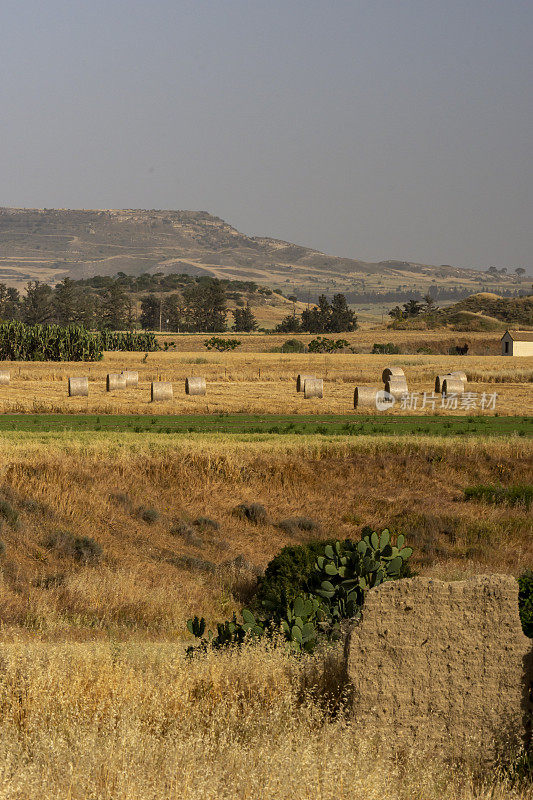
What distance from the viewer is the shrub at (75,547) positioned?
74.4 feet

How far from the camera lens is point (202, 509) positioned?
2727cm

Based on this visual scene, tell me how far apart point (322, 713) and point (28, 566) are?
13.9 meters

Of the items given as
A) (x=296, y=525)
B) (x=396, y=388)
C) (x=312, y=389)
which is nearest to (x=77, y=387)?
(x=312, y=389)

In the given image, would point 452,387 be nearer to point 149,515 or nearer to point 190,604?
point 149,515

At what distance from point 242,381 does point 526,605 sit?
49365mm

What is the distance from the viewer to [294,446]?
3070 cm

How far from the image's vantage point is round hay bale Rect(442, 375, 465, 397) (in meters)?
51.1

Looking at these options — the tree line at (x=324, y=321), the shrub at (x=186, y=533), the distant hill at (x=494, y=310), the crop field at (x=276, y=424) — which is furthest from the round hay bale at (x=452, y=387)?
the distant hill at (x=494, y=310)

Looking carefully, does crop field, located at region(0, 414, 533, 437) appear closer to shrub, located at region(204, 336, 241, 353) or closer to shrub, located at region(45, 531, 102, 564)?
shrub, located at region(45, 531, 102, 564)

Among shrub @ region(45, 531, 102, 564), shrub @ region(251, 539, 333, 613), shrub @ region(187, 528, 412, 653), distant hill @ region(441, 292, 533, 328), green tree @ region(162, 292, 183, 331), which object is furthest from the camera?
green tree @ region(162, 292, 183, 331)

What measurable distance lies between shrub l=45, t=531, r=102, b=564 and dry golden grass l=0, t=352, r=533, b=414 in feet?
67.2

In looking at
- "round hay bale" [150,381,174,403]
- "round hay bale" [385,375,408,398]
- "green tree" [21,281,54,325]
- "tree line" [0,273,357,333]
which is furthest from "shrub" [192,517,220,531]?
"tree line" [0,273,357,333]

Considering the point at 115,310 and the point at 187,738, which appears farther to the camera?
the point at 115,310

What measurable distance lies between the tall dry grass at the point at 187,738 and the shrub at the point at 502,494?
1815 centimetres
